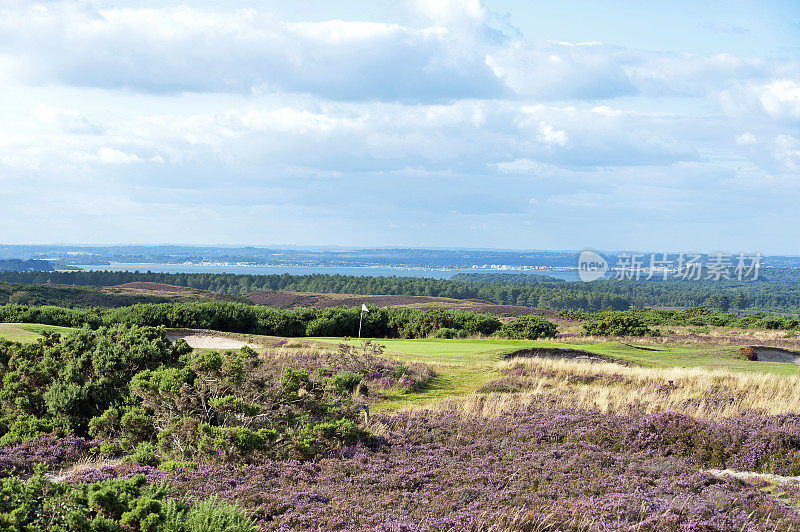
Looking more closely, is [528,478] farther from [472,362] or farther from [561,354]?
[561,354]

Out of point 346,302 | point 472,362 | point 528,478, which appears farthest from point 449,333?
point 346,302

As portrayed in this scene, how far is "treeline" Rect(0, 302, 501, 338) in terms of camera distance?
3369 centimetres

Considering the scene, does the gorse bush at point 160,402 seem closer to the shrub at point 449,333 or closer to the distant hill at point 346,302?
the shrub at point 449,333

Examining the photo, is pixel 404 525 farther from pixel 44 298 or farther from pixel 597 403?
pixel 44 298

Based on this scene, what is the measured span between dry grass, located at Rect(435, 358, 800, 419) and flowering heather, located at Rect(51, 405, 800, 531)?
1.64 m

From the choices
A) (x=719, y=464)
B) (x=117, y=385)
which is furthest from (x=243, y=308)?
(x=719, y=464)

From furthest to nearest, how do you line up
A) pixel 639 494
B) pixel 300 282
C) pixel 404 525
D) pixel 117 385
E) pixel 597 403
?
1. pixel 300 282
2. pixel 597 403
3. pixel 117 385
4. pixel 639 494
5. pixel 404 525

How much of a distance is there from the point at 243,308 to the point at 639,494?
34184mm

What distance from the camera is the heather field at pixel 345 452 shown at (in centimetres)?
588

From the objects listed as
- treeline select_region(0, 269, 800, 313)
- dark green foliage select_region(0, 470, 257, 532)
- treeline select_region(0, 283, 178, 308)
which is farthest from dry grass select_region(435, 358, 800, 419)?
treeline select_region(0, 269, 800, 313)

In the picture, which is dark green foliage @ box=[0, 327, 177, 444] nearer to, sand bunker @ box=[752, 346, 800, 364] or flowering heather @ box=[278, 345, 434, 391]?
flowering heather @ box=[278, 345, 434, 391]

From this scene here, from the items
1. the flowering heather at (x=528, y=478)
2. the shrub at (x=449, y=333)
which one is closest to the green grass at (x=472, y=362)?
the flowering heather at (x=528, y=478)

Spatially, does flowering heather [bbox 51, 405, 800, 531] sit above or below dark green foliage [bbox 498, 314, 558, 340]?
above

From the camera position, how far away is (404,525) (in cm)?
574
